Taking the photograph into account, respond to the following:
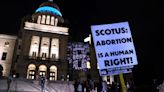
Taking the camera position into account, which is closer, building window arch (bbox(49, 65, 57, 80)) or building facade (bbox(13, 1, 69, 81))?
building facade (bbox(13, 1, 69, 81))

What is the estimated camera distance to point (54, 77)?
45125 millimetres

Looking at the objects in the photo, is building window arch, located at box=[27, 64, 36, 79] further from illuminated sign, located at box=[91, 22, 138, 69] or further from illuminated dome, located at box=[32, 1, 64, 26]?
illuminated sign, located at box=[91, 22, 138, 69]

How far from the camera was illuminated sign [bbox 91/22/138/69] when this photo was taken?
520 cm

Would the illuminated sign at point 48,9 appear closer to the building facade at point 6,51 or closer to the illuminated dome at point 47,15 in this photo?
the illuminated dome at point 47,15

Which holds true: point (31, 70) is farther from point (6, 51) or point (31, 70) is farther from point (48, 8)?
point (48, 8)

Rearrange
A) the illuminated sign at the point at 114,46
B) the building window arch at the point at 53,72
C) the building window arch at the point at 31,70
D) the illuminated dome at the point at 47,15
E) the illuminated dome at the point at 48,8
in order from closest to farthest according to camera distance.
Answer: the illuminated sign at the point at 114,46
the building window arch at the point at 31,70
the building window arch at the point at 53,72
the illuminated dome at the point at 47,15
the illuminated dome at the point at 48,8

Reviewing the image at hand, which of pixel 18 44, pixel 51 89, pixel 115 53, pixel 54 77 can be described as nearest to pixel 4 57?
pixel 18 44

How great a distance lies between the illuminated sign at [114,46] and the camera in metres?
5.20

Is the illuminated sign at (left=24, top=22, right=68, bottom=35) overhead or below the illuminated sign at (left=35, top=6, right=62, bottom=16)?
below

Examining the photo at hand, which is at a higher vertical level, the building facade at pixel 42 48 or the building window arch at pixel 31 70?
the building facade at pixel 42 48

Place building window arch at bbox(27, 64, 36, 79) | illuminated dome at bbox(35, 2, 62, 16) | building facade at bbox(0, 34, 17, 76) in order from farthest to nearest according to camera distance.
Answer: illuminated dome at bbox(35, 2, 62, 16), building facade at bbox(0, 34, 17, 76), building window arch at bbox(27, 64, 36, 79)

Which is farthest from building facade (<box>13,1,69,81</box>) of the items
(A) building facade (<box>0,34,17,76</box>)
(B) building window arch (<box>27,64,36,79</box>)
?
(A) building facade (<box>0,34,17,76</box>)

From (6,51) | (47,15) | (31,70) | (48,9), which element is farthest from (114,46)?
(48,9)

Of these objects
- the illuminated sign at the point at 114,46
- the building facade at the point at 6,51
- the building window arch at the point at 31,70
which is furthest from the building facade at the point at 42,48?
the illuminated sign at the point at 114,46
